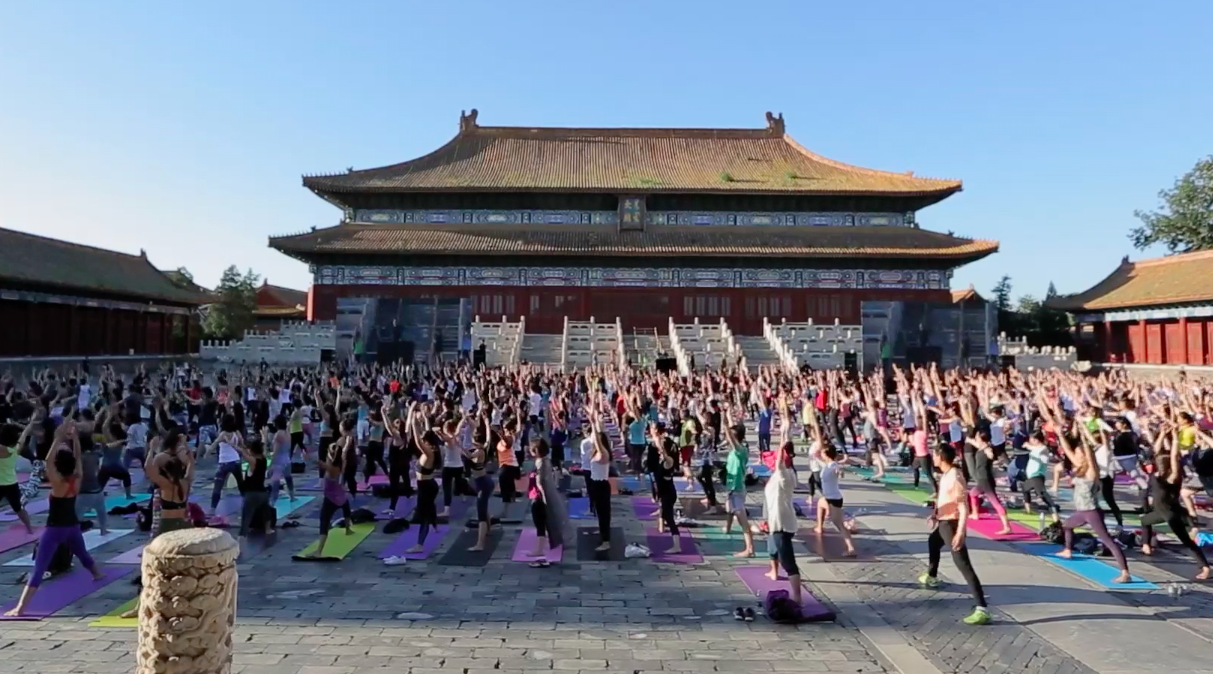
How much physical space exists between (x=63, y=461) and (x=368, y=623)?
3.06m

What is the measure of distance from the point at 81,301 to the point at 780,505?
39.2m

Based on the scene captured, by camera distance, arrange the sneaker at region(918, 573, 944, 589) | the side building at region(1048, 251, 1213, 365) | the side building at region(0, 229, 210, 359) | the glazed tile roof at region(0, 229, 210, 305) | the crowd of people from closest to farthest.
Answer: the crowd of people < the sneaker at region(918, 573, 944, 589) < the glazed tile roof at region(0, 229, 210, 305) < the side building at region(0, 229, 210, 359) < the side building at region(1048, 251, 1213, 365)

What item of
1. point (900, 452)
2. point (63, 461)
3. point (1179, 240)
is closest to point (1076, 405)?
point (900, 452)

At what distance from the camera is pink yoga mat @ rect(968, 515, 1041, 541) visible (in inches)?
392

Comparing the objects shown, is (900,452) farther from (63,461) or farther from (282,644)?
(63,461)

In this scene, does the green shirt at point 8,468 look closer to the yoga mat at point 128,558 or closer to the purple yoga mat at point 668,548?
the yoga mat at point 128,558

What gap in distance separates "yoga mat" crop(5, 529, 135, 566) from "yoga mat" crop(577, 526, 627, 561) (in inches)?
214

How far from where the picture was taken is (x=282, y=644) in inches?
245

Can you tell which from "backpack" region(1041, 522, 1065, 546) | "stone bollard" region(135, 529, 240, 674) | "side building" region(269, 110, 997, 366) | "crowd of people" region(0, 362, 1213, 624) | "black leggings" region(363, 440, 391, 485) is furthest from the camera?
"side building" region(269, 110, 997, 366)

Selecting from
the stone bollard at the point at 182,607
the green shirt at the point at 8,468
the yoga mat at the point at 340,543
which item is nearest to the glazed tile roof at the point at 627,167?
the yoga mat at the point at 340,543

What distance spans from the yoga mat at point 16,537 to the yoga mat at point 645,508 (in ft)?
24.9

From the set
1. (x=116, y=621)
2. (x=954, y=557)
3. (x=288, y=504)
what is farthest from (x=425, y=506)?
(x=954, y=557)

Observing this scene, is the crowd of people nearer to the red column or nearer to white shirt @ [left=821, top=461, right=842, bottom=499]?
white shirt @ [left=821, top=461, right=842, bottom=499]

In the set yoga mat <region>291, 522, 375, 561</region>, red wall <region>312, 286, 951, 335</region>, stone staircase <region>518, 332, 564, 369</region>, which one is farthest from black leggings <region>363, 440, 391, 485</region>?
red wall <region>312, 286, 951, 335</region>
